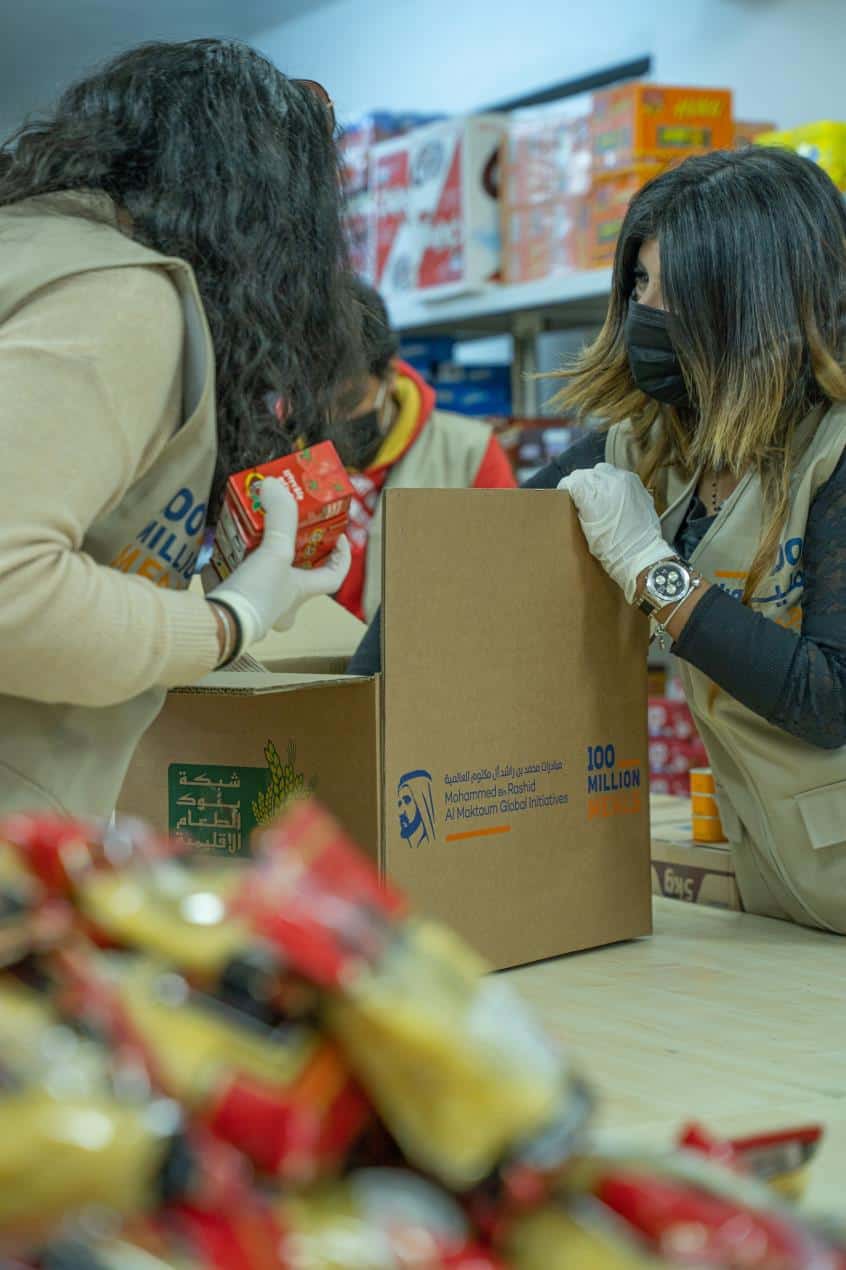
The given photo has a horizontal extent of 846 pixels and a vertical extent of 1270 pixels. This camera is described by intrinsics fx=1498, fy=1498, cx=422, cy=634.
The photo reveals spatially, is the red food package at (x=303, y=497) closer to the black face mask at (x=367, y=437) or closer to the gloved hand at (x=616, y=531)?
the gloved hand at (x=616, y=531)

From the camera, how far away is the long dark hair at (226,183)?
3.48 feet

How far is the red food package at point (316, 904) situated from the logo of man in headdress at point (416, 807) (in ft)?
2.16

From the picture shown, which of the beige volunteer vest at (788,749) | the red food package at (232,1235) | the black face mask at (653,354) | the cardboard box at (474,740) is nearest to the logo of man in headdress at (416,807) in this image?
the cardboard box at (474,740)

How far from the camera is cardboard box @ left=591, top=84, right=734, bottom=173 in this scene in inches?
115

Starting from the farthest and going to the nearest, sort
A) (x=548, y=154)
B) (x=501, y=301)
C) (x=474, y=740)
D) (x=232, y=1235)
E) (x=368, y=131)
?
1. (x=368, y=131)
2. (x=501, y=301)
3. (x=548, y=154)
4. (x=474, y=740)
5. (x=232, y=1235)

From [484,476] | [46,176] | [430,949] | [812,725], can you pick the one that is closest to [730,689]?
[812,725]

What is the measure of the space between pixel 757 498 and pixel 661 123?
1.77 metres

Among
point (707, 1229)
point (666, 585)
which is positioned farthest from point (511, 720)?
point (707, 1229)

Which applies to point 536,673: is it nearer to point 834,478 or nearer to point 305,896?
point 834,478

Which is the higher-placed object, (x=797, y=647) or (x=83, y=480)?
(x=83, y=480)

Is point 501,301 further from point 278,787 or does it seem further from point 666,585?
point 278,787

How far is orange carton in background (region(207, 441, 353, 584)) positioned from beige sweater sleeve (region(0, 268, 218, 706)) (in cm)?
13

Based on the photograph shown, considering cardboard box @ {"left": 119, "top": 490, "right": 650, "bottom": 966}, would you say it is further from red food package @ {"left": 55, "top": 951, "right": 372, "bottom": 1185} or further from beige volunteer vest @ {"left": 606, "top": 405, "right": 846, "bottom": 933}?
red food package @ {"left": 55, "top": 951, "right": 372, "bottom": 1185}

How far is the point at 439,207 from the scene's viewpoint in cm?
343
